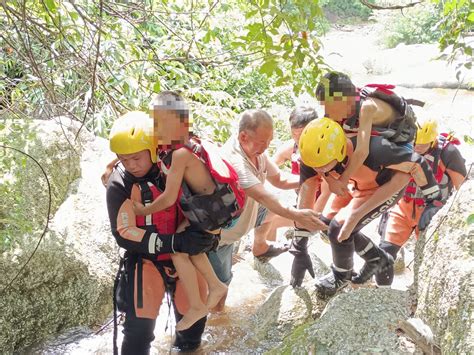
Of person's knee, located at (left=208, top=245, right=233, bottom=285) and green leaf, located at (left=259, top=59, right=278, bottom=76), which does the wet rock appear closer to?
person's knee, located at (left=208, top=245, right=233, bottom=285)

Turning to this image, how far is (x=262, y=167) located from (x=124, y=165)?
1.37 m

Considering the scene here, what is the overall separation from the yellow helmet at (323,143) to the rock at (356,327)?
824 millimetres

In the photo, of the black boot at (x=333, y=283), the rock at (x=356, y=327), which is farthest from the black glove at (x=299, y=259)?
the rock at (x=356, y=327)

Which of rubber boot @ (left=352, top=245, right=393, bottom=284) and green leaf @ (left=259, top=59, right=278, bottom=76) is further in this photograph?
rubber boot @ (left=352, top=245, right=393, bottom=284)

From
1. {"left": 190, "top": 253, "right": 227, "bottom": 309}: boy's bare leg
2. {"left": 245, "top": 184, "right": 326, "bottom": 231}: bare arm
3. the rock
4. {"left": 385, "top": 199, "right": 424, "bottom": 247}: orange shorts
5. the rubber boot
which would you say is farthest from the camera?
{"left": 385, "top": 199, "right": 424, "bottom": 247}: orange shorts

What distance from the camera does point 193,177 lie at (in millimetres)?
2887

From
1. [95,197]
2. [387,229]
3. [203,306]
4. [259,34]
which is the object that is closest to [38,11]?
[95,197]

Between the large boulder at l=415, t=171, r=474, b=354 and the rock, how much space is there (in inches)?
5.9

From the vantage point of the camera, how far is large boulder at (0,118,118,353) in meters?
3.52

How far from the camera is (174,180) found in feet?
9.09

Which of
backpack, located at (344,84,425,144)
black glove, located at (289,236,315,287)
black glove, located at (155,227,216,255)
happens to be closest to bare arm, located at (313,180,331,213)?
black glove, located at (289,236,315,287)

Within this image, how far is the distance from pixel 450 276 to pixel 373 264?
1.72 m

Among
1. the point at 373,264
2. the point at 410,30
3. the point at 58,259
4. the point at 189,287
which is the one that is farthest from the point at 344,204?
the point at 410,30

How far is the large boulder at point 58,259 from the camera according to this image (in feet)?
11.6
